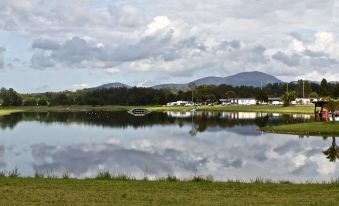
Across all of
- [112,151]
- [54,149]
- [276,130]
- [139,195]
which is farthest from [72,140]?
[139,195]

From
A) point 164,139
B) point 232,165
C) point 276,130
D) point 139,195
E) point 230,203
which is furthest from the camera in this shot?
point 276,130

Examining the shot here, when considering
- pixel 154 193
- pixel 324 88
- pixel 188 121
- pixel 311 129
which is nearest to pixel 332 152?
pixel 311 129

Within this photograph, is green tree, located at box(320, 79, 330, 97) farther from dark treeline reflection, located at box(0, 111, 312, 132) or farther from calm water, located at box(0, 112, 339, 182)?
calm water, located at box(0, 112, 339, 182)

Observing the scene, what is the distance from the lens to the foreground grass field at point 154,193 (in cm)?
1484

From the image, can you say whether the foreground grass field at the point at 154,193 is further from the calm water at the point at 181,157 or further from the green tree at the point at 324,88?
the green tree at the point at 324,88

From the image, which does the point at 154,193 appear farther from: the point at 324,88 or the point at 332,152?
the point at 324,88

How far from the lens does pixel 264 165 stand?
32594 millimetres

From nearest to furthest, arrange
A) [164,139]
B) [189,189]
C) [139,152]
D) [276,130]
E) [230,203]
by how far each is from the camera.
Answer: [230,203], [189,189], [139,152], [164,139], [276,130]

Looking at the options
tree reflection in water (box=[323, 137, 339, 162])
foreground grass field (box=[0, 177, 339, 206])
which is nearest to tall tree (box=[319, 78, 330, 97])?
tree reflection in water (box=[323, 137, 339, 162])

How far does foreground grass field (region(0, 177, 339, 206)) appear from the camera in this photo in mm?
14844

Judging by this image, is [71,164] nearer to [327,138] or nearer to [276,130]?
[327,138]

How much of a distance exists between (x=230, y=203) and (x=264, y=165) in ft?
61.7

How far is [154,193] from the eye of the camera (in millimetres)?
16859

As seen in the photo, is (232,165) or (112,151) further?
(112,151)
